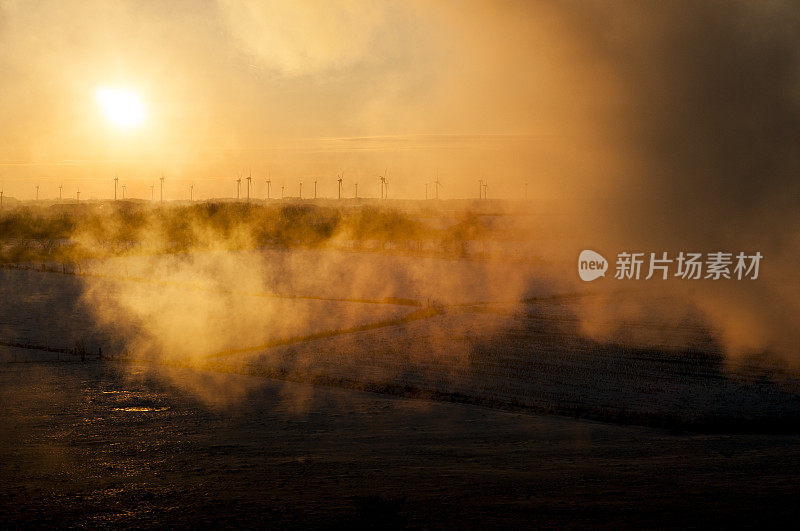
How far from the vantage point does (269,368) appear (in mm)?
10180

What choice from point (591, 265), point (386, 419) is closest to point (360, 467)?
point (386, 419)

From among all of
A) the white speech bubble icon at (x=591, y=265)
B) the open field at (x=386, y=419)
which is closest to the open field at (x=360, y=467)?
the open field at (x=386, y=419)

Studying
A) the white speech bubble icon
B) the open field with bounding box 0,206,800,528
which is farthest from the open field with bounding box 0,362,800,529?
the white speech bubble icon

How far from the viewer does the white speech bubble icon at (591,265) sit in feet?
79.9

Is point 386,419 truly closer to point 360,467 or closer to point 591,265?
point 360,467

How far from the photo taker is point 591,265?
25562 mm

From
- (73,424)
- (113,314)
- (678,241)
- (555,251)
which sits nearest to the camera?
(73,424)

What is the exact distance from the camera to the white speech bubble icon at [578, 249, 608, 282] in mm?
24359

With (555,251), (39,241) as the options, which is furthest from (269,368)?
(39,241)

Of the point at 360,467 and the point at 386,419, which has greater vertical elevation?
the point at 386,419

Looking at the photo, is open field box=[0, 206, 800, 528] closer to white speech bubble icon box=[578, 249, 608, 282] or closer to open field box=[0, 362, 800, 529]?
open field box=[0, 362, 800, 529]

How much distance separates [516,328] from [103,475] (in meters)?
9.89

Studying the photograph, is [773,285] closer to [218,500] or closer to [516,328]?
[516,328]

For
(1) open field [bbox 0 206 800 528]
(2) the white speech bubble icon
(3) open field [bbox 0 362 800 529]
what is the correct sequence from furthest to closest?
(2) the white speech bubble icon < (1) open field [bbox 0 206 800 528] < (3) open field [bbox 0 362 800 529]
